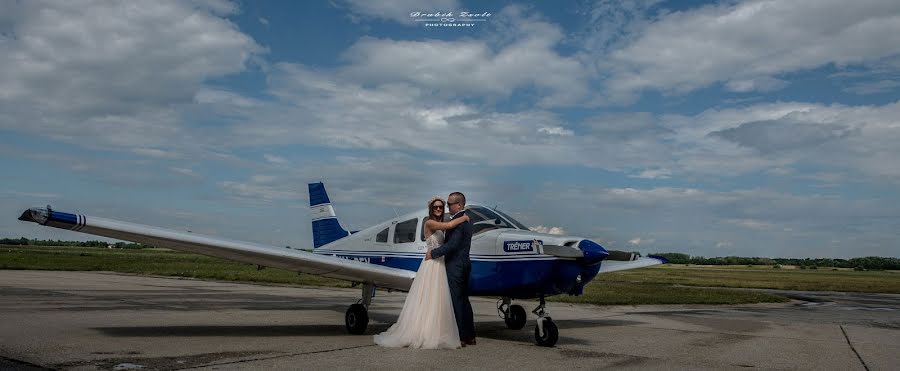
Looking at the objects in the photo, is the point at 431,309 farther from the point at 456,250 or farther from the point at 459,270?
the point at 456,250

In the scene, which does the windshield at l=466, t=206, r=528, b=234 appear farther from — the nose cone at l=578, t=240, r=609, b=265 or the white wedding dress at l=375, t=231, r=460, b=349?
the nose cone at l=578, t=240, r=609, b=265

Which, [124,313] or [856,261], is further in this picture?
[856,261]

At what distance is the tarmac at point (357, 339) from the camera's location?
6.99 metres

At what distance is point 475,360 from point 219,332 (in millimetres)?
4210

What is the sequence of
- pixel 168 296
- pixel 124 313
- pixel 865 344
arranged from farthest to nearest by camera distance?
pixel 168 296 → pixel 124 313 → pixel 865 344

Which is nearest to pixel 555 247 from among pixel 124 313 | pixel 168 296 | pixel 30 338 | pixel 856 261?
pixel 30 338

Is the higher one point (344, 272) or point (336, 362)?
point (344, 272)

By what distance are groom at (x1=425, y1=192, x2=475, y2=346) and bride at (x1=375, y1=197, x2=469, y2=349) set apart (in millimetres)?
96

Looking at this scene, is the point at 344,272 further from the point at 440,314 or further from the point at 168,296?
the point at 168,296

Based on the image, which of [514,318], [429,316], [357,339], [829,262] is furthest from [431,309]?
[829,262]

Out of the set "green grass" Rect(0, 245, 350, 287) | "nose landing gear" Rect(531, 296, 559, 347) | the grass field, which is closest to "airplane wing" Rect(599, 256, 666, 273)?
"nose landing gear" Rect(531, 296, 559, 347)

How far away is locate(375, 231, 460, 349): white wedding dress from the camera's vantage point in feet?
26.8

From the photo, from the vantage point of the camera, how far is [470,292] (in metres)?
9.62

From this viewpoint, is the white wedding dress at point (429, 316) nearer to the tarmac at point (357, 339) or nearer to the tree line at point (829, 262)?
the tarmac at point (357, 339)
